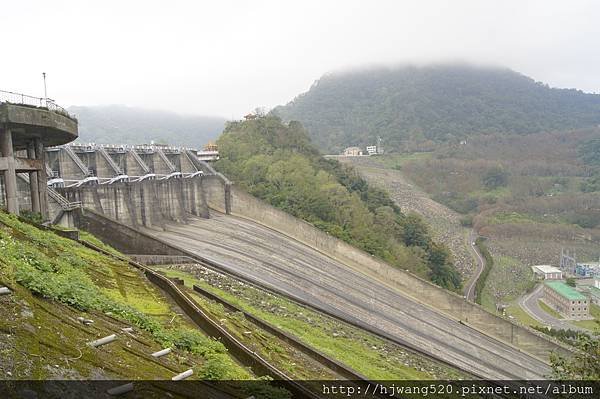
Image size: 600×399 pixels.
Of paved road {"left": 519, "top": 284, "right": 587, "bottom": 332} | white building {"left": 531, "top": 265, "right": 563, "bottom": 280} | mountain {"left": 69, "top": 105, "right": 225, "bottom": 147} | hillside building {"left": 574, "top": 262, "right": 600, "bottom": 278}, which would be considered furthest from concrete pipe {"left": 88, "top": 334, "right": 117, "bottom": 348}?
mountain {"left": 69, "top": 105, "right": 225, "bottom": 147}

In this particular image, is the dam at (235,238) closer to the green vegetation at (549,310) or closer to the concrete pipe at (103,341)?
the concrete pipe at (103,341)

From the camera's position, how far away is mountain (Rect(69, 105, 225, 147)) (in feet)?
392

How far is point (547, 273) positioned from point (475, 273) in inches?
387

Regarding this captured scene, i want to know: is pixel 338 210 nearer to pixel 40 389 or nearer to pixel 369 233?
pixel 369 233

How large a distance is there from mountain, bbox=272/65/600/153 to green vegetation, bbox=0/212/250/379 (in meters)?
Result: 107

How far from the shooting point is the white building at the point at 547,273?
5728 cm

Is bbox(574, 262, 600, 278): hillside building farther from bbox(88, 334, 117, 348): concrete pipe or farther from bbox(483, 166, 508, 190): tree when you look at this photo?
bbox(88, 334, 117, 348): concrete pipe

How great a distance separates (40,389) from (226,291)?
11.9 metres

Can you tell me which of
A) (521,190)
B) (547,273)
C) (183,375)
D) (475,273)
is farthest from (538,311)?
(521,190)

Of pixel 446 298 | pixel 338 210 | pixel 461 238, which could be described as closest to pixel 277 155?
pixel 338 210

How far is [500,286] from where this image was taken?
53.0 meters

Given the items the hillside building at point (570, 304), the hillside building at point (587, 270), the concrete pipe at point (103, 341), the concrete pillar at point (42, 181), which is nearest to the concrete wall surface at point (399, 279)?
the concrete pillar at point (42, 181)

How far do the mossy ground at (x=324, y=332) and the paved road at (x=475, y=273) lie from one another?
27080 mm

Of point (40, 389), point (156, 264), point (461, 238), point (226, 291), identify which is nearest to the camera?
point (40, 389)
